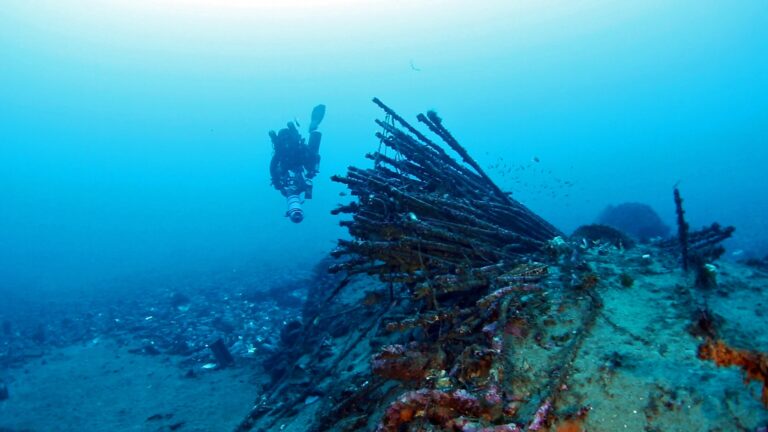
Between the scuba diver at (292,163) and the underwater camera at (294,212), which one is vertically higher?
the scuba diver at (292,163)

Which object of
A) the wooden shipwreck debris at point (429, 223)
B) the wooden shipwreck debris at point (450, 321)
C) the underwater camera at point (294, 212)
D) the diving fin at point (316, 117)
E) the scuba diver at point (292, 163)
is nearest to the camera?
the wooden shipwreck debris at point (450, 321)

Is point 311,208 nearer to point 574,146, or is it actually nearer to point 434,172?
point 574,146

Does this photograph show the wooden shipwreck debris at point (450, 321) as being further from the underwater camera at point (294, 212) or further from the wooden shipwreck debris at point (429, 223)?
the underwater camera at point (294, 212)

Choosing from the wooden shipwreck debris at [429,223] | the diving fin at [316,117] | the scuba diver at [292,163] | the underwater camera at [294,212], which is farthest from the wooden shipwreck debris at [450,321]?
the diving fin at [316,117]

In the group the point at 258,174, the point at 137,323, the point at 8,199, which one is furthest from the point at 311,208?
the point at 8,199

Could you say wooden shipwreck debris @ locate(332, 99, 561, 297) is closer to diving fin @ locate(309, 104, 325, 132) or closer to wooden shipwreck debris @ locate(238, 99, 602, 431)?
wooden shipwreck debris @ locate(238, 99, 602, 431)

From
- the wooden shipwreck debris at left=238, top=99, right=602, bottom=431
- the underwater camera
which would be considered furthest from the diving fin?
the wooden shipwreck debris at left=238, top=99, right=602, bottom=431

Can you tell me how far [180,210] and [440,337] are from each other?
119 metres

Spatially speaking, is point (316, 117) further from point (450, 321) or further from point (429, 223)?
point (450, 321)

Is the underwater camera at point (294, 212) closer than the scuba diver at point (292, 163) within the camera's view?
Yes

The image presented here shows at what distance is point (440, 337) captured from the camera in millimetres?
3020

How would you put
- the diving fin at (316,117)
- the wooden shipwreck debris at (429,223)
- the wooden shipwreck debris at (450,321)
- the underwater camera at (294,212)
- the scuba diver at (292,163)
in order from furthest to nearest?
1. the diving fin at (316,117)
2. the scuba diver at (292,163)
3. the underwater camera at (294,212)
4. the wooden shipwreck debris at (429,223)
5. the wooden shipwreck debris at (450,321)

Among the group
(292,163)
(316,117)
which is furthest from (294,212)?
(316,117)

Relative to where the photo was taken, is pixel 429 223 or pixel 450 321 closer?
pixel 450 321
